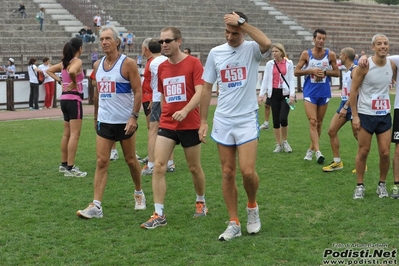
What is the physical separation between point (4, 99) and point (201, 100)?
18461 millimetres

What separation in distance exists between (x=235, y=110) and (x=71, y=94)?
4364 mm

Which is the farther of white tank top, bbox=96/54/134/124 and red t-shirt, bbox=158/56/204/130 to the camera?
white tank top, bbox=96/54/134/124

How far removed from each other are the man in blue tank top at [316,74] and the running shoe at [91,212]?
4.60m

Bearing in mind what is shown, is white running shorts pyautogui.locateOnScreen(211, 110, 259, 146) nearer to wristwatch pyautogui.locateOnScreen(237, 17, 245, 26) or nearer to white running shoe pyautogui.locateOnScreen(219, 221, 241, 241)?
white running shoe pyautogui.locateOnScreen(219, 221, 241, 241)

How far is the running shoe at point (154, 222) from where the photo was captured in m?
7.26

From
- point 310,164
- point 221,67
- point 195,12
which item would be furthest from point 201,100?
point 195,12

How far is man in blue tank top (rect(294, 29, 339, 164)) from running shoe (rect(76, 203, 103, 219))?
460cm

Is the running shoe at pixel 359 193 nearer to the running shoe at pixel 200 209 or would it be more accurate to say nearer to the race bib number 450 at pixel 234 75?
the running shoe at pixel 200 209

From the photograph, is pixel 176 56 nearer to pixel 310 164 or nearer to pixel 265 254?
pixel 265 254

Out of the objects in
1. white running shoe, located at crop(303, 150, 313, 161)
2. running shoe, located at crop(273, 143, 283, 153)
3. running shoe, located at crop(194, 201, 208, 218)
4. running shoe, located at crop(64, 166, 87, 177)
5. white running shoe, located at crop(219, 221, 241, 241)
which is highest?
white running shoe, located at crop(219, 221, 241, 241)

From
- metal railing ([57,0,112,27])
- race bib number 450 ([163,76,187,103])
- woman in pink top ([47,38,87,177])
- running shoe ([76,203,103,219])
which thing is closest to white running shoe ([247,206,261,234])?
race bib number 450 ([163,76,187,103])

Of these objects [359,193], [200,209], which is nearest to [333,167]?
[359,193]

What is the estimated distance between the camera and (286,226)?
7.28 m

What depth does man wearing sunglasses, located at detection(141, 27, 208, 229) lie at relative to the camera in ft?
24.3
